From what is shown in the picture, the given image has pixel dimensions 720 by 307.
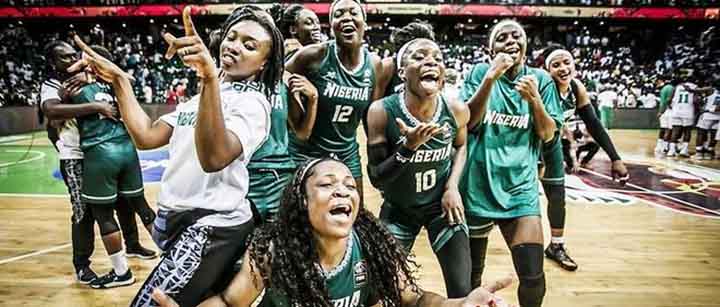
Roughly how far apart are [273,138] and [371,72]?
113cm

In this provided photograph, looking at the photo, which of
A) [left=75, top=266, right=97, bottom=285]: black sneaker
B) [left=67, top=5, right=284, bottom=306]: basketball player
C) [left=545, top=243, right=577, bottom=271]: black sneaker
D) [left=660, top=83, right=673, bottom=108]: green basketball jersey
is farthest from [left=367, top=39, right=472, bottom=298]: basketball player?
[left=660, top=83, right=673, bottom=108]: green basketball jersey

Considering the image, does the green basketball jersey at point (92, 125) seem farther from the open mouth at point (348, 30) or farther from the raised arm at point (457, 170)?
the raised arm at point (457, 170)

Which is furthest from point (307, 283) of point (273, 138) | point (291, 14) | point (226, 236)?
point (291, 14)

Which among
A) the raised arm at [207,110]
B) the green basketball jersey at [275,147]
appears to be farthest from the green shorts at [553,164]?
the raised arm at [207,110]

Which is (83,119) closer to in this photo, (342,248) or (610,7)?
(342,248)

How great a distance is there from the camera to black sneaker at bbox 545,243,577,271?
14.1 feet

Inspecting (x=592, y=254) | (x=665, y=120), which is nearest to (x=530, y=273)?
(x=592, y=254)

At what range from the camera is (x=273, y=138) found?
256cm

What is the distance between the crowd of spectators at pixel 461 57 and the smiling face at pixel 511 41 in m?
12.4

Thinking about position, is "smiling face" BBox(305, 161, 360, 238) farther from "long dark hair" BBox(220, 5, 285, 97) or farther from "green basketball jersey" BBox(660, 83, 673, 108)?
"green basketball jersey" BBox(660, 83, 673, 108)

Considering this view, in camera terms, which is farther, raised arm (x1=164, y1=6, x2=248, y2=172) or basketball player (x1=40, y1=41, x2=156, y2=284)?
basketball player (x1=40, y1=41, x2=156, y2=284)

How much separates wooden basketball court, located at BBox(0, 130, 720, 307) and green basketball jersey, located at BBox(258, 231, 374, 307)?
1.94 meters

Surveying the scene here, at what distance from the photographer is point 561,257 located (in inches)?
172

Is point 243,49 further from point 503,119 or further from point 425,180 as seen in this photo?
point 503,119
